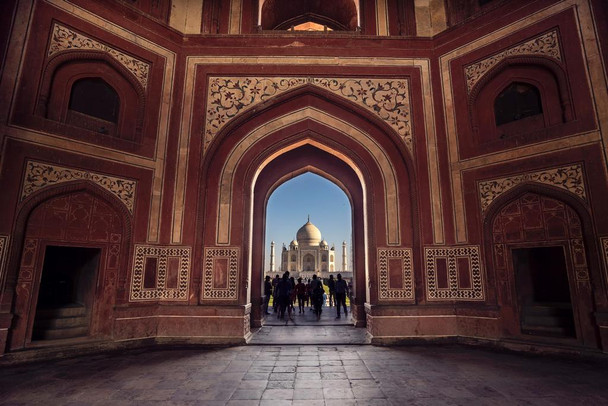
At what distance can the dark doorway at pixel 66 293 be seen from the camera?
5074 millimetres

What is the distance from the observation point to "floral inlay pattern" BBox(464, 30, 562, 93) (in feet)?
17.9

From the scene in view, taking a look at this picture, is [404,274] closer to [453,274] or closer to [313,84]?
[453,274]

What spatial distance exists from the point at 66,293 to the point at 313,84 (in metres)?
5.63

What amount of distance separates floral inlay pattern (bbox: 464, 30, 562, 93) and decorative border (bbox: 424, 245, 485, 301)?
2891 millimetres

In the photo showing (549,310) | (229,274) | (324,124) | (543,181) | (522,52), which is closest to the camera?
(543,181)

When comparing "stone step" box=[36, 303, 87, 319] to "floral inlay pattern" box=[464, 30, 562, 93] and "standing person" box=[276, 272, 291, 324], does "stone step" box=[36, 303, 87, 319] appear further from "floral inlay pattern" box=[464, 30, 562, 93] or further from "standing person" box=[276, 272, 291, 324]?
"floral inlay pattern" box=[464, 30, 562, 93]

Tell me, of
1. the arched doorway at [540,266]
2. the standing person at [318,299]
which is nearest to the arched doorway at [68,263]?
the standing person at [318,299]

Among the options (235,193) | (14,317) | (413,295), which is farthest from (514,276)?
(14,317)

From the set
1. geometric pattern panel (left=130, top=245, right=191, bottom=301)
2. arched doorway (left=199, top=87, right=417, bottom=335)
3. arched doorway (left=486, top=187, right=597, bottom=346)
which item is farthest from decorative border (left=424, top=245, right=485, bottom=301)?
geometric pattern panel (left=130, top=245, right=191, bottom=301)

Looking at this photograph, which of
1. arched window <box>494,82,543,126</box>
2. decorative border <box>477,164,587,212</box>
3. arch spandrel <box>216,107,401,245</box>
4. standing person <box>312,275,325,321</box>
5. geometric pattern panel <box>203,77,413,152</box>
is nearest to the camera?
decorative border <box>477,164,587,212</box>

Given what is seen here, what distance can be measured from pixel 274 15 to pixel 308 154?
3600 millimetres

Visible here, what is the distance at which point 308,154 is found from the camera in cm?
844

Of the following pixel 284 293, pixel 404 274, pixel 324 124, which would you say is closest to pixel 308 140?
pixel 324 124

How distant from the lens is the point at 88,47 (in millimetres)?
5652
